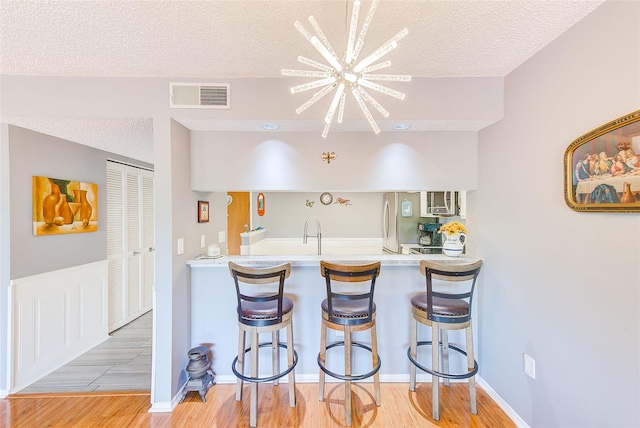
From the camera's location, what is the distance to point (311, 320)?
232 cm

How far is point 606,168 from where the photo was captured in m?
1.29

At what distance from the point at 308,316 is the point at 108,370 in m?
2.04

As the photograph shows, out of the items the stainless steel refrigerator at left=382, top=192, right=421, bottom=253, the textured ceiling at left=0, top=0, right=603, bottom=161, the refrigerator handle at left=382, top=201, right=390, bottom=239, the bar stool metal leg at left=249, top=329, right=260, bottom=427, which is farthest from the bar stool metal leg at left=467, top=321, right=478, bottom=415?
the refrigerator handle at left=382, top=201, right=390, bottom=239

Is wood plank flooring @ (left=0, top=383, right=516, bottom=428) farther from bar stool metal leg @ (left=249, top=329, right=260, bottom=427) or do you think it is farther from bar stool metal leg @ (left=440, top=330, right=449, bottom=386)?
bar stool metal leg @ (left=440, top=330, right=449, bottom=386)

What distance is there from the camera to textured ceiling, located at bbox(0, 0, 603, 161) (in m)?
1.37

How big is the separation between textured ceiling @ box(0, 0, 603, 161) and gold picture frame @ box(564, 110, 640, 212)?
0.68 metres

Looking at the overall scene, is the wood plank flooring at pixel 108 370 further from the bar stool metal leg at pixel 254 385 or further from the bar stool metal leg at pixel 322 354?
the bar stool metal leg at pixel 322 354

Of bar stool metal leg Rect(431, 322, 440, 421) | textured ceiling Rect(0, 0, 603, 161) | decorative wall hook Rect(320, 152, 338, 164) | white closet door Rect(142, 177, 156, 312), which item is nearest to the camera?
textured ceiling Rect(0, 0, 603, 161)

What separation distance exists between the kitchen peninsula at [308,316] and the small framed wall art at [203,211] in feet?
1.61

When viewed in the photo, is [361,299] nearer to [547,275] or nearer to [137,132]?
[547,275]

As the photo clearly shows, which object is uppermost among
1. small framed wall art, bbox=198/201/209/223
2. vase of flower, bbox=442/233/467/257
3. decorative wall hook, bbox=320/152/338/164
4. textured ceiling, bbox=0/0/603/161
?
textured ceiling, bbox=0/0/603/161

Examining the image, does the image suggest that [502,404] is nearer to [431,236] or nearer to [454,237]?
[454,237]

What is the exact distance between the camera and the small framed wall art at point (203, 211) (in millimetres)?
2482

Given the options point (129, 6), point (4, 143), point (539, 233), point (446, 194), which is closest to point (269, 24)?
point (129, 6)
